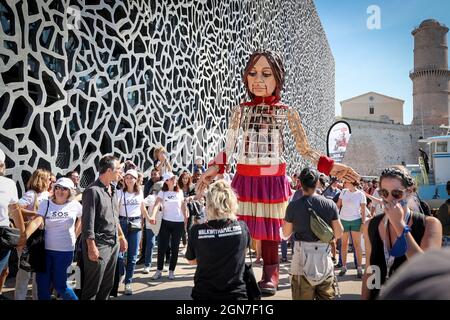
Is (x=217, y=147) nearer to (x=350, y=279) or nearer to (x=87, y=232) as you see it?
(x=350, y=279)

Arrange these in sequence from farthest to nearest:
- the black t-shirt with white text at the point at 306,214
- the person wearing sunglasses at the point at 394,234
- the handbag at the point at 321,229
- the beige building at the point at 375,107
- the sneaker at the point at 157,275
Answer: the beige building at the point at 375,107 → the sneaker at the point at 157,275 → the black t-shirt with white text at the point at 306,214 → the handbag at the point at 321,229 → the person wearing sunglasses at the point at 394,234

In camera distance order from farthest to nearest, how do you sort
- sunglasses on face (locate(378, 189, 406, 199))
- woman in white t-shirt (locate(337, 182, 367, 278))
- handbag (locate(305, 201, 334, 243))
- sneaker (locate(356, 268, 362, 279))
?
1. woman in white t-shirt (locate(337, 182, 367, 278))
2. sneaker (locate(356, 268, 362, 279))
3. handbag (locate(305, 201, 334, 243))
4. sunglasses on face (locate(378, 189, 406, 199))

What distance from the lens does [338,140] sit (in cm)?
700

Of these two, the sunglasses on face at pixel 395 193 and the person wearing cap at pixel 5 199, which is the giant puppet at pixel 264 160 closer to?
the sunglasses on face at pixel 395 193

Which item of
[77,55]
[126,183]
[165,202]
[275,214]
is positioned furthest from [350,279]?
[77,55]

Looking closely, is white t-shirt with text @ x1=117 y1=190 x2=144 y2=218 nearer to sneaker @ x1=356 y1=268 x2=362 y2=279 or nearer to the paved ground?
the paved ground

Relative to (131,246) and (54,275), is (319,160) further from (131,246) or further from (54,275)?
(54,275)

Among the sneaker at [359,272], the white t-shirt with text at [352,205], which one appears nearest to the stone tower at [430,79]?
the white t-shirt with text at [352,205]

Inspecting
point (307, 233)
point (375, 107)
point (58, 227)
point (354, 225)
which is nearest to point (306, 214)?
point (307, 233)

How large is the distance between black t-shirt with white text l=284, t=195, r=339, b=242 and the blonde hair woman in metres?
0.82

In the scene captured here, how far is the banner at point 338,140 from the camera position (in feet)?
22.4

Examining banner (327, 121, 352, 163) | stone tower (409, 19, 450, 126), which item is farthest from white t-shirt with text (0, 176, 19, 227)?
stone tower (409, 19, 450, 126)

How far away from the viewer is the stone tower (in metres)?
43.0

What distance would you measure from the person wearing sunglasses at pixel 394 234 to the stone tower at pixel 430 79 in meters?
47.2
